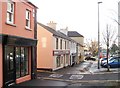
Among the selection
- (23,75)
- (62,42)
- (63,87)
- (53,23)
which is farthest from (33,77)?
(53,23)

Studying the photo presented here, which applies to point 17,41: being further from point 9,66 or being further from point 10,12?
point 10,12

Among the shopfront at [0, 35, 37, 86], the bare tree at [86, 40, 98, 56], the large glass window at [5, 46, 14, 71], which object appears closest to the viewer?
the shopfront at [0, 35, 37, 86]

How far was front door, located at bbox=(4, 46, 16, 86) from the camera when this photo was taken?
1616 cm

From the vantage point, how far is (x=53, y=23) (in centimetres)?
4362

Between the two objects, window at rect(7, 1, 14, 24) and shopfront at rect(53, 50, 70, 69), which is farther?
shopfront at rect(53, 50, 70, 69)

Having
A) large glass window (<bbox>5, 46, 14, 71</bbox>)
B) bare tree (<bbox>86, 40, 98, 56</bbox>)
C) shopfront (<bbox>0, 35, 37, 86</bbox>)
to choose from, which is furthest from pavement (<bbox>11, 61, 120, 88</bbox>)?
bare tree (<bbox>86, 40, 98, 56</bbox>)

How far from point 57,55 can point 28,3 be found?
16.7 meters

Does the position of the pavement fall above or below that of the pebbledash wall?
below

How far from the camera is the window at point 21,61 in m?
18.8

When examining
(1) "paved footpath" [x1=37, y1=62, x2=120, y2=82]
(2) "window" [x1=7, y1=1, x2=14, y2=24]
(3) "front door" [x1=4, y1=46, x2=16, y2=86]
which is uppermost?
(2) "window" [x1=7, y1=1, x2=14, y2=24]

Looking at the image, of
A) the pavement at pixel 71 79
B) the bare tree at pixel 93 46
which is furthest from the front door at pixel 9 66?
the bare tree at pixel 93 46

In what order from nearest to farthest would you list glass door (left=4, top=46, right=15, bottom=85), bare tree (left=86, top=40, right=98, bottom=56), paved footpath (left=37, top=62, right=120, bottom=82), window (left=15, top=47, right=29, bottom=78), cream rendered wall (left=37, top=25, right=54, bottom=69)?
glass door (left=4, top=46, right=15, bottom=85) → window (left=15, top=47, right=29, bottom=78) → paved footpath (left=37, top=62, right=120, bottom=82) → cream rendered wall (left=37, top=25, right=54, bottom=69) → bare tree (left=86, top=40, right=98, bottom=56)

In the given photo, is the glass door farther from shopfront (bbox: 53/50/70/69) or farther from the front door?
shopfront (bbox: 53/50/70/69)

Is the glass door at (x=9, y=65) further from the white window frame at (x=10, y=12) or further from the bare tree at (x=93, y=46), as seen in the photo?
the bare tree at (x=93, y=46)
